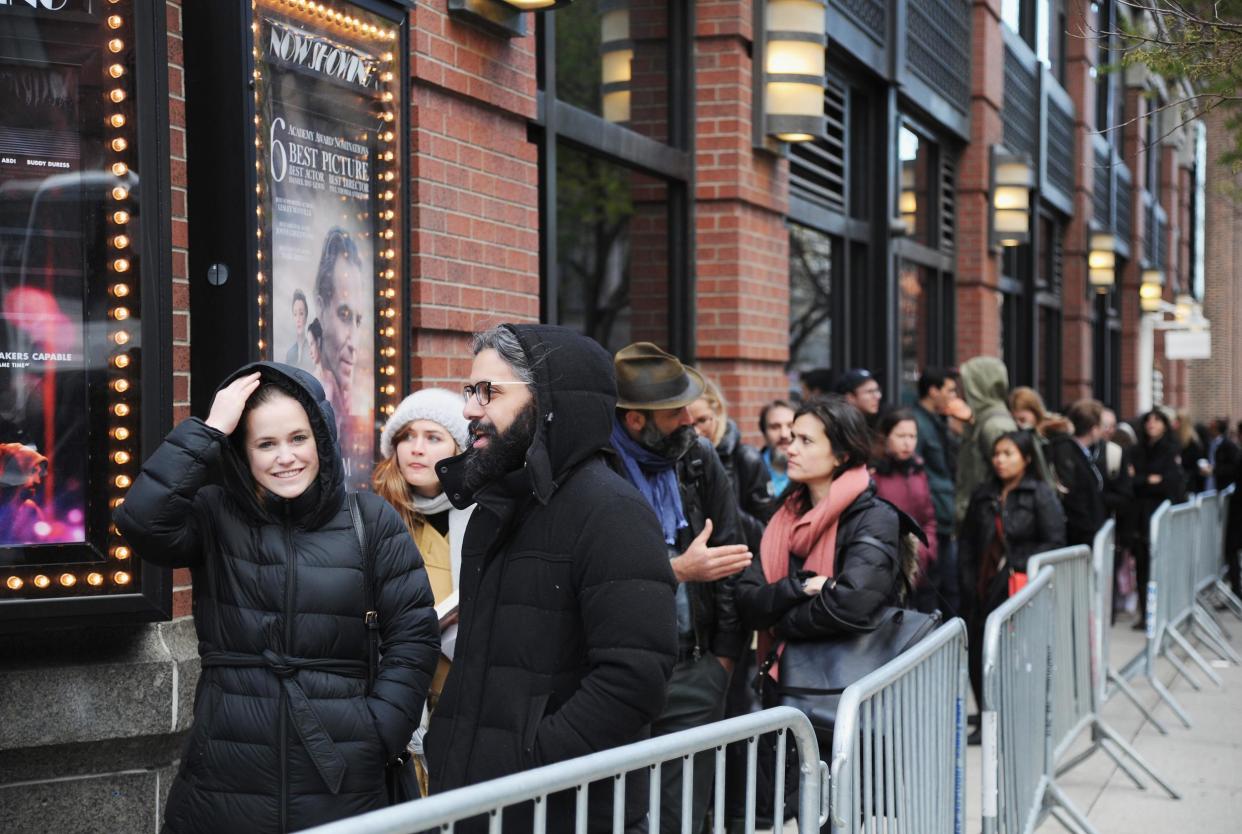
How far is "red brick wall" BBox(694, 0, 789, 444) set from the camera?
27.0ft

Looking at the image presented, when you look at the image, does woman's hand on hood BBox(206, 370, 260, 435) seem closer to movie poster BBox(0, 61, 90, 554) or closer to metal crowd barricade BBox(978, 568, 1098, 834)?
movie poster BBox(0, 61, 90, 554)

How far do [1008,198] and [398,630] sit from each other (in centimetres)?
1277

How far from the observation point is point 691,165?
8.26m

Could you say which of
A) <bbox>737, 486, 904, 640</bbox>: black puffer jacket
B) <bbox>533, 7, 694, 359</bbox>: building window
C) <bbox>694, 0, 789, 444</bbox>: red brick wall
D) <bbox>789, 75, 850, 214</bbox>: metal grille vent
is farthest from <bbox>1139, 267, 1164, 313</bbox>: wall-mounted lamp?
<bbox>737, 486, 904, 640</bbox>: black puffer jacket

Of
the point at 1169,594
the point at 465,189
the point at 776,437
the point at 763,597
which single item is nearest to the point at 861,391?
the point at 776,437

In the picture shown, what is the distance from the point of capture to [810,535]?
4941mm

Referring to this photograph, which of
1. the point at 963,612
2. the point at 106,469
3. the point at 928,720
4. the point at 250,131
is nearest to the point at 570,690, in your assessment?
the point at 928,720

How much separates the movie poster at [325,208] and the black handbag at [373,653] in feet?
4.36

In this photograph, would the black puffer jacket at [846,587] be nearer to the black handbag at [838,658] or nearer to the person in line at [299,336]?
the black handbag at [838,658]

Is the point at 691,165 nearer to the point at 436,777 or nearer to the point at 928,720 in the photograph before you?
the point at 928,720

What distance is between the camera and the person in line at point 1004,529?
25.2ft

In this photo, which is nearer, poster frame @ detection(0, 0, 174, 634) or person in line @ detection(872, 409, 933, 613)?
poster frame @ detection(0, 0, 174, 634)

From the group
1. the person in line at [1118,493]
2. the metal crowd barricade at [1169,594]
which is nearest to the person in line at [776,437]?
the metal crowd barricade at [1169,594]

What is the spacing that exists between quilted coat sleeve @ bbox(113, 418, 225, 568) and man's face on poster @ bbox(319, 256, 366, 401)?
1.58 metres
